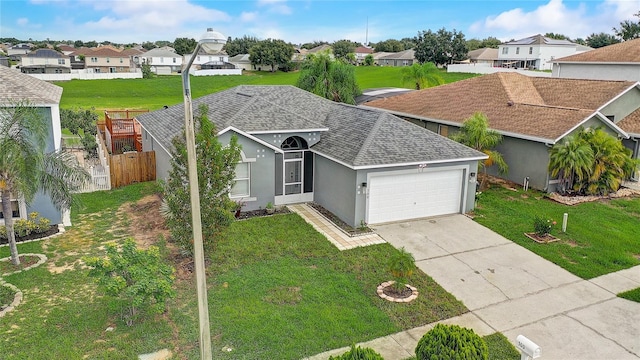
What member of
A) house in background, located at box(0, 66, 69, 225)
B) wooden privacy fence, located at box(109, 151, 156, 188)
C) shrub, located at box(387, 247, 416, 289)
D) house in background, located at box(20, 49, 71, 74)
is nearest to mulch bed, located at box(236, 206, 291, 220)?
house in background, located at box(0, 66, 69, 225)

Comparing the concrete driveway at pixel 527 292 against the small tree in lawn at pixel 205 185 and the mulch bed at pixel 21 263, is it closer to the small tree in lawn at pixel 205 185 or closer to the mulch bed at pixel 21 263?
the small tree in lawn at pixel 205 185

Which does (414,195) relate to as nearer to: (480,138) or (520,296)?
(480,138)

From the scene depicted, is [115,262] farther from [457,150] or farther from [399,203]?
[457,150]

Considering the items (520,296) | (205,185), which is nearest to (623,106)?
(520,296)

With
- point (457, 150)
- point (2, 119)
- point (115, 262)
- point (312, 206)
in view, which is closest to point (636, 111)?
point (457, 150)

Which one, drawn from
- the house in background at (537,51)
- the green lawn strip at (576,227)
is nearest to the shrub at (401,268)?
the green lawn strip at (576,227)

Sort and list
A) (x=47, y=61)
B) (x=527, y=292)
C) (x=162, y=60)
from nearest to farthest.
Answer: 1. (x=527, y=292)
2. (x=47, y=61)
3. (x=162, y=60)

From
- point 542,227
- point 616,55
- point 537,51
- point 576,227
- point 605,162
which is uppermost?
point 537,51

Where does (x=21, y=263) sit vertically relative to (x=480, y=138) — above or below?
below
